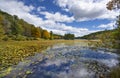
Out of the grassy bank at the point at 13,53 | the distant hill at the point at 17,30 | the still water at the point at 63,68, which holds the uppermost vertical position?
the distant hill at the point at 17,30

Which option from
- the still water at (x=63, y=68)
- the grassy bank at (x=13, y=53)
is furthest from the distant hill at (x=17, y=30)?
the still water at (x=63, y=68)

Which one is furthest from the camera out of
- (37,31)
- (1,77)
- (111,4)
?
(37,31)

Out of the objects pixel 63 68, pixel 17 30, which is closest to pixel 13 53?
pixel 63 68

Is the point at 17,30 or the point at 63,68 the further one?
the point at 17,30

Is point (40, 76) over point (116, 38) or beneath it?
beneath

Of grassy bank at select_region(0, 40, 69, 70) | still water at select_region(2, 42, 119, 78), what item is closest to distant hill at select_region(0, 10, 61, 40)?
grassy bank at select_region(0, 40, 69, 70)

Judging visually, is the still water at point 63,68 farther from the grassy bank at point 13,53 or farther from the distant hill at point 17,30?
the distant hill at point 17,30

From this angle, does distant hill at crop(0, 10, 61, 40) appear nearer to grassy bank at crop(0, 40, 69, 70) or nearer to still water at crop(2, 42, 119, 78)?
grassy bank at crop(0, 40, 69, 70)

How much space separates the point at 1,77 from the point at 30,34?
9873cm

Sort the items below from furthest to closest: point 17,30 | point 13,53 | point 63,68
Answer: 1. point 17,30
2. point 13,53
3. point 63,68

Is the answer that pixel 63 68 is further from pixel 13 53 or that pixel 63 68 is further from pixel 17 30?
pixel 17 30

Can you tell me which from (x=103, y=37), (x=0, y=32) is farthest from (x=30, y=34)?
(x=103, y=37)

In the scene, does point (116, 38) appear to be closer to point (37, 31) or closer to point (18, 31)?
point (18, 31)

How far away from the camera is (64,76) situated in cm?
1173
